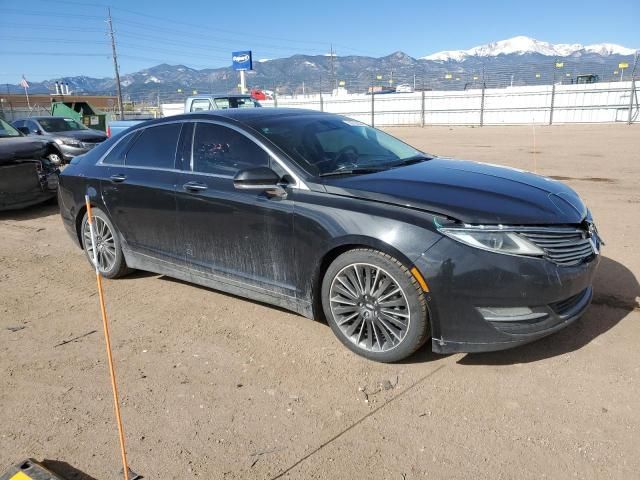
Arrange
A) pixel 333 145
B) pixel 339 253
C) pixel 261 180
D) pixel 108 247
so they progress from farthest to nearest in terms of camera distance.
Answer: pixel 108 247 → pixel 333 145 → pixel 261 180 → pixel 339 253

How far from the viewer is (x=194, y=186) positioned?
4.23m

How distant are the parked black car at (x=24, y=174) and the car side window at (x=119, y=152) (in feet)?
13.8

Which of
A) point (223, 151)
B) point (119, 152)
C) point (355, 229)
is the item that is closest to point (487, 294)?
point (355, 229)

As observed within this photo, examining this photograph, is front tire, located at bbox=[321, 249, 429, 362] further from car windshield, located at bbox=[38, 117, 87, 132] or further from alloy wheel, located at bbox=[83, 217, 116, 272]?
car windshield, located at bbox=[38, 117, 87, 132]

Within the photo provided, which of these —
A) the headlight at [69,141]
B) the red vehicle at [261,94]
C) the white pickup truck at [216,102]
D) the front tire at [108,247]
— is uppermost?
the red vehicle at [261,94]

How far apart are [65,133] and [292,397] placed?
15980mm

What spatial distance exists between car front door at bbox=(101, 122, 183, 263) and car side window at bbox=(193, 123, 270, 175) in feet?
0.93

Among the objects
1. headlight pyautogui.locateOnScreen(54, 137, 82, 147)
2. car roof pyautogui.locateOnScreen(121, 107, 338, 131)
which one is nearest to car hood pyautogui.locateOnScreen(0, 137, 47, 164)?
car roof pyautogui.locateOnScreen(121, 107, 338, 131)

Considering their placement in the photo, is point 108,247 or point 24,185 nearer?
point 108,247

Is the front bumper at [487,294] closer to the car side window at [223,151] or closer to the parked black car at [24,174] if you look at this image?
the car side window at [223,151]

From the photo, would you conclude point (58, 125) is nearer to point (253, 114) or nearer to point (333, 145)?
point (253, 114)

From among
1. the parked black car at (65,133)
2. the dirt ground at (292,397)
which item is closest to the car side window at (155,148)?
the dirt ground at (292,397)

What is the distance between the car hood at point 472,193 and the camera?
3.15 m

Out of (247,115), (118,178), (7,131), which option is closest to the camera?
(247,115)
